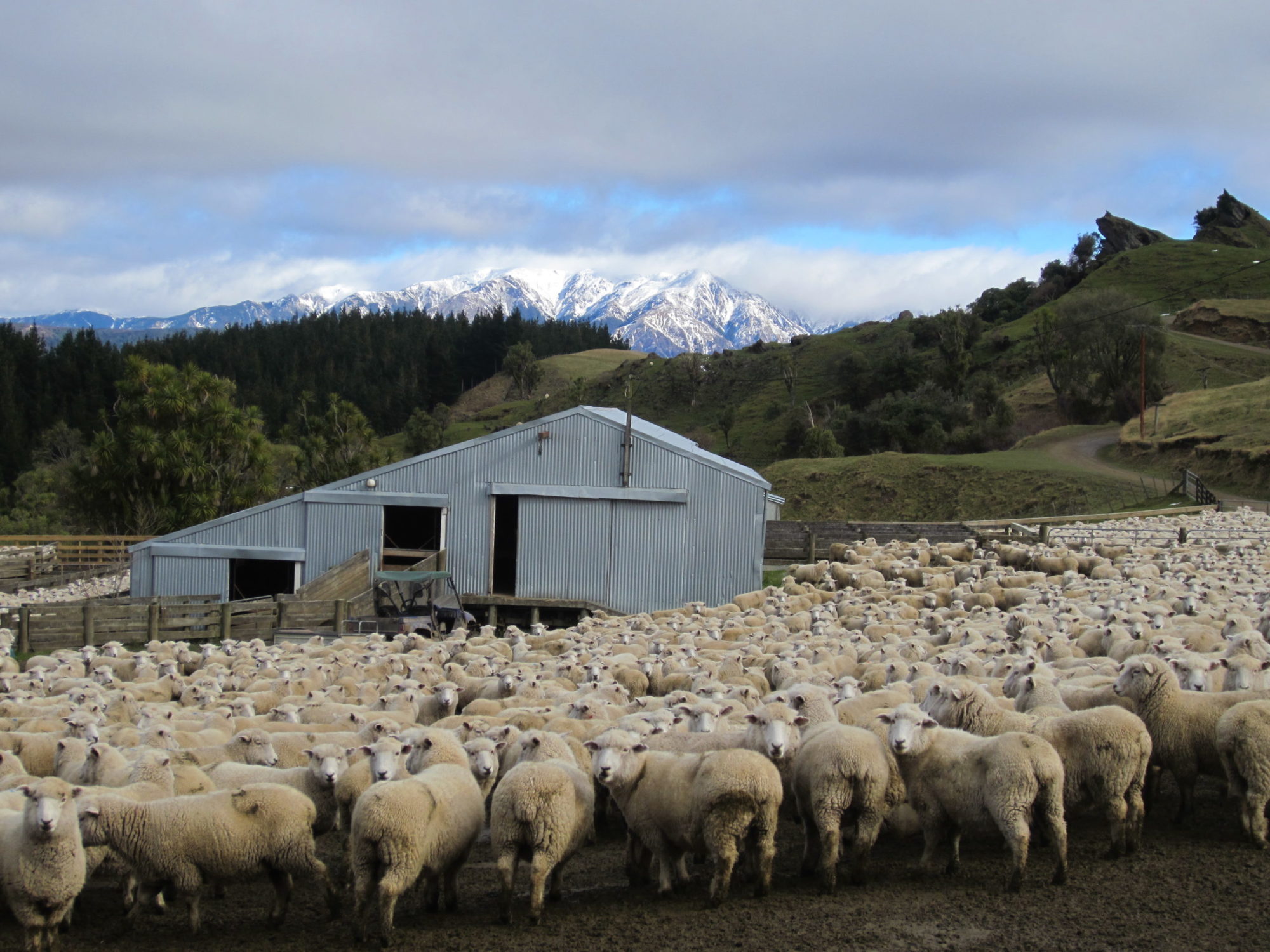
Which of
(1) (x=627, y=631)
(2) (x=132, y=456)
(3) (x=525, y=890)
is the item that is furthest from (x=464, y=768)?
(2) (x=132, y=456)

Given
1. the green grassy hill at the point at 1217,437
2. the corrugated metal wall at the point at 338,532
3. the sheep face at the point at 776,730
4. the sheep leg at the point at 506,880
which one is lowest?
the sheep leg at the point at 506,880

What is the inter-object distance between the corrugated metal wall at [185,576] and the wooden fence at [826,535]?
56.3 feet

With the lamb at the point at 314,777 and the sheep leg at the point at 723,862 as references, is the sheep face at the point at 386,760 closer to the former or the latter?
the lamb at the point at 314,777

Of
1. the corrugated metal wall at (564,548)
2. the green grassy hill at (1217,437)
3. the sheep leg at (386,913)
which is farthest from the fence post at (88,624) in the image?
the green grassy hill at (1217,437)

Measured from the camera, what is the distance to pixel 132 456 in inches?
2087

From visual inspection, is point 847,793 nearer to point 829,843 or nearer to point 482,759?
point 829,843

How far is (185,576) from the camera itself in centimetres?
3102

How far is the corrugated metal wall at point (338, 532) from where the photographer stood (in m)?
30.8

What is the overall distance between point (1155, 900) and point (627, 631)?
1406 cm

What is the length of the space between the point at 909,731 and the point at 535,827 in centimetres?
324

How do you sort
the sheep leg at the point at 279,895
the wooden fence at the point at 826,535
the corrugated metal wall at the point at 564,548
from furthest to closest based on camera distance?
the wooden fence at the point at 826,535, the corrugated metal wall at the point at 564,548, the sheep leg at the point at 279,895

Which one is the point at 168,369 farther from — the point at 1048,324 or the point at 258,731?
the point at 1048,324

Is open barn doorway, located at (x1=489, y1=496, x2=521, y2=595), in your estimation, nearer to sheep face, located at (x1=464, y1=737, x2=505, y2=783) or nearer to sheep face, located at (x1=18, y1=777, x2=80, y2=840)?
sheep face, located at (x1=464, y1=737, x2=505, y2=783)

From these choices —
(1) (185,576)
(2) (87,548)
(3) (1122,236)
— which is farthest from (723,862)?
(3) (1122,236)
